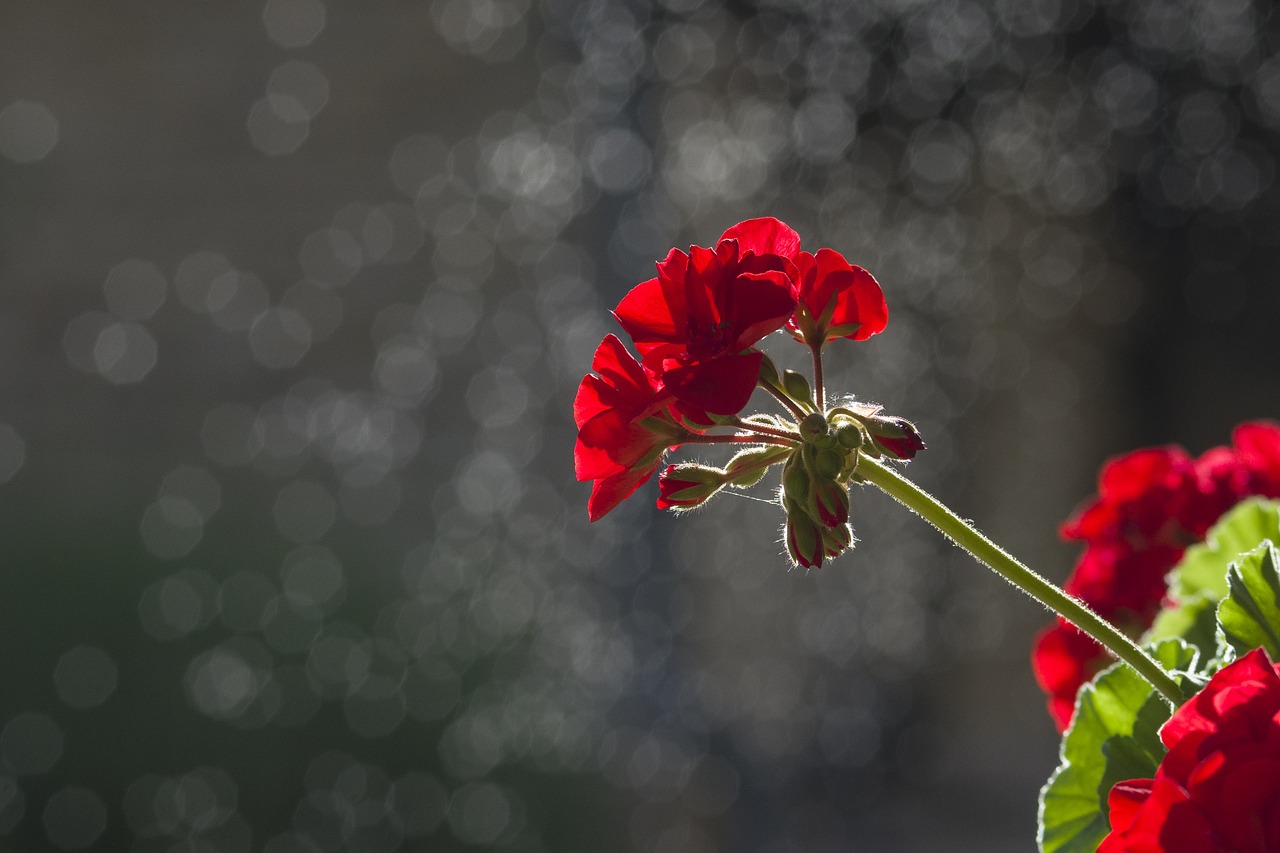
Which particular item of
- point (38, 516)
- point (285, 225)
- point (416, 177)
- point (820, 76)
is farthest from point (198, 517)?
point (820, 76)

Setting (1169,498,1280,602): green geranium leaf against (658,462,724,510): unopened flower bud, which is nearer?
(658,462,724,510): unopened flower bud

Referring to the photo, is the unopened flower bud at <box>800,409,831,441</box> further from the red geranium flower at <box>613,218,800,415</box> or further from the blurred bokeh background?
the blurred bokeh background

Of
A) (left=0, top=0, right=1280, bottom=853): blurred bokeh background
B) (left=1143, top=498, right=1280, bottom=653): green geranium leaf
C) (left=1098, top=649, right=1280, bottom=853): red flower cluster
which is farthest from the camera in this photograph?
(left=0, top=0, right=1280, bottom=853): blurred bokeh background

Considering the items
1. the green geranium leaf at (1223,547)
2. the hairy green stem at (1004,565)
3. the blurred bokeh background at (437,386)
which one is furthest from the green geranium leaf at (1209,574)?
the blurred bokeh background at (437,386)

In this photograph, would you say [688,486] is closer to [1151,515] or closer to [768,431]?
[768,431]

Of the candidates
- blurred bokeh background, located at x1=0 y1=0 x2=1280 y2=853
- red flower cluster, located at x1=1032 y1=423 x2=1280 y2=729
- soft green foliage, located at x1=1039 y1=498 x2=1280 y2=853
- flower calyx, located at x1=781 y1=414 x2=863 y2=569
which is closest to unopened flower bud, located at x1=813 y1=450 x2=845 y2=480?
flower calyx, located at x1=781 y1=414 x2=863 y2=569

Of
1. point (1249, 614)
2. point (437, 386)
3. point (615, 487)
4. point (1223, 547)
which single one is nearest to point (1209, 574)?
point (1223, 547)
